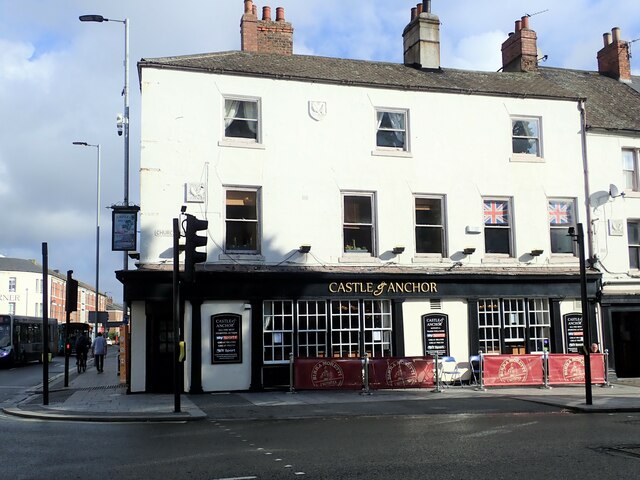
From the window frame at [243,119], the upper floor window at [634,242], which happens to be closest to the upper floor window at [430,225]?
the window frame at [243,119]

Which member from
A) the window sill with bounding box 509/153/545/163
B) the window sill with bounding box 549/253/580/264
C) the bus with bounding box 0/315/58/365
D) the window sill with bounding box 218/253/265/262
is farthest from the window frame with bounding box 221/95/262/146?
the bus with bounding box 0/315/58/365

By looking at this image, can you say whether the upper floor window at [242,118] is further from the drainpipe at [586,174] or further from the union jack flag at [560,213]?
the drainpipe at [586,174]

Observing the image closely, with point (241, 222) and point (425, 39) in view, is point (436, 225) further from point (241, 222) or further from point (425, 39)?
point (425, 39)

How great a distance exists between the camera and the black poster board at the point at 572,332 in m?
20.6

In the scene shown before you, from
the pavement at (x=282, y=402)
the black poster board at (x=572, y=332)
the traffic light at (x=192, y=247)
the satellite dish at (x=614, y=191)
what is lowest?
the pavement at (x=282, y=402)

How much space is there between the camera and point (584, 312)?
1524 cm

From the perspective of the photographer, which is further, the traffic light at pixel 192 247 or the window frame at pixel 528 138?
the window frame at pixel 528 138

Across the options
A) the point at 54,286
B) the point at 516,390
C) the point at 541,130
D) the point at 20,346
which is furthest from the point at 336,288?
the point at 54,286

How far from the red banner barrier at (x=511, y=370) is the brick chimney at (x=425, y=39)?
10180 millimetres

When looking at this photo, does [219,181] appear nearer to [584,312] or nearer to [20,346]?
[584,312]

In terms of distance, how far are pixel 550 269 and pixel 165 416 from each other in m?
12.9

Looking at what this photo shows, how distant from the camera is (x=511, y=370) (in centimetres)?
1853

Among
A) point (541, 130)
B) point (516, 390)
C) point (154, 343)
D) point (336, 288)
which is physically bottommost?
point (516, 390)

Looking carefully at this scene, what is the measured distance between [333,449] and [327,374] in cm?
837
